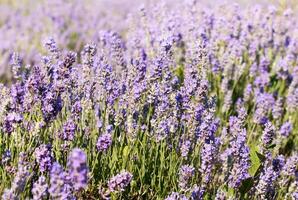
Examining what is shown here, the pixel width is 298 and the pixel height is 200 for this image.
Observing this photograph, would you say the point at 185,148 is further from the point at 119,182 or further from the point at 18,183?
the point at 18,183

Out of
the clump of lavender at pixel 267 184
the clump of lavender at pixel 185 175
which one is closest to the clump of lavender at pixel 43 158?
the clump of lavender at pixel 185 175

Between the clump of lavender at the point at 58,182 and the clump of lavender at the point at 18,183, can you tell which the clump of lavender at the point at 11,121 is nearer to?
the clump of lavender at the point at 18,183

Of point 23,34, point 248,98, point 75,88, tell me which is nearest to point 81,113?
point 75,88

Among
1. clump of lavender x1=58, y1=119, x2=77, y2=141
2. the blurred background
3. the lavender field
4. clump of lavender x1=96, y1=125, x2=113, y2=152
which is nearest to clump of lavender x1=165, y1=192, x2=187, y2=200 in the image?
the lavender field

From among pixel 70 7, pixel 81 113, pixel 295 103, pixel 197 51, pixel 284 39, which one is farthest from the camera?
pixel 70 7

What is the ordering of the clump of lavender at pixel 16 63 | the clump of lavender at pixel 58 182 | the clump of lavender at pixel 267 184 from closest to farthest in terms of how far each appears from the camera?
the clump of lavender at pixel 58 182, the clump of lavender at pixel 267 184, the clump of lavender at pixel 16 63

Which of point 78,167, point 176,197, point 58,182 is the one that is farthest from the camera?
point 176,197

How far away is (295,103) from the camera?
12.9 feet

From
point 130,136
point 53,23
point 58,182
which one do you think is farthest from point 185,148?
point 53,23

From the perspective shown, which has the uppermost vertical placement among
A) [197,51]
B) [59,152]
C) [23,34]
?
[23,34]

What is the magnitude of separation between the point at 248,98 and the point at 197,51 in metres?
0.94

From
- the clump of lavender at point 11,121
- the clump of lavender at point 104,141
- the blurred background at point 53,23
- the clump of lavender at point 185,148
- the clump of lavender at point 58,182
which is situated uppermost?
the blurred background at point 53,23

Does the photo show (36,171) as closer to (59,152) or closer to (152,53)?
(59,152)

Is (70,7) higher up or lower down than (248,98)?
higher up
